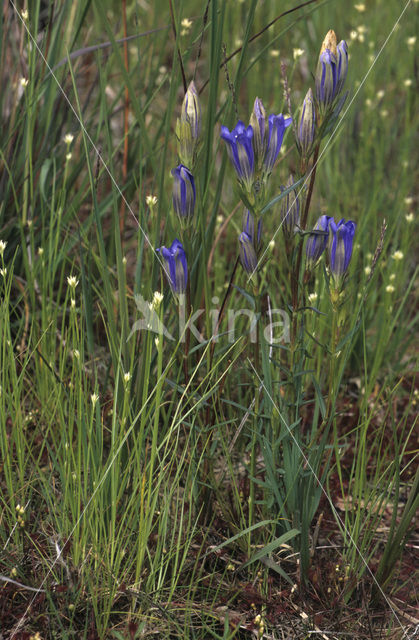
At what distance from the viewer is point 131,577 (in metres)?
1.47

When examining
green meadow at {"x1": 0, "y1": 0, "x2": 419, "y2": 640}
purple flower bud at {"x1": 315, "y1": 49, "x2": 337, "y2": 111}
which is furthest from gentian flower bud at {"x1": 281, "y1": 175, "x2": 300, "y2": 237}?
purple flower bud at {"x1": 315, "y1": 49, "x2": 337, "y2": 111}

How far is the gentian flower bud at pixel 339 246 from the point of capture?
136 centimetres

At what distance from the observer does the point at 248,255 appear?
144 centimetres

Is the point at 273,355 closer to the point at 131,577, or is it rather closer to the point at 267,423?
the point at 267,423

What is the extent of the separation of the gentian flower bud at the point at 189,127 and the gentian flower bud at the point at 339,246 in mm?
316

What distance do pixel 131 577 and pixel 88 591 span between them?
0.31 feet

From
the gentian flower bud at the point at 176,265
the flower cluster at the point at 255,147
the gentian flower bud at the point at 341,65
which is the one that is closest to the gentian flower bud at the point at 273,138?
the flower cluster at the point at 255,147

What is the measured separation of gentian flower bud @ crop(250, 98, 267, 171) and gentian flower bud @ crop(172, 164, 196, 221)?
144 mm

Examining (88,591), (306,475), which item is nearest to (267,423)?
(306,475)

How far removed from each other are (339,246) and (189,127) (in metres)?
0.38

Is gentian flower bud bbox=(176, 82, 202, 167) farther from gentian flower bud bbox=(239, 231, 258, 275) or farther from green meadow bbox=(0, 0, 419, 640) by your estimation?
gentian flower bud bbox=(239, 231, 258, 275)

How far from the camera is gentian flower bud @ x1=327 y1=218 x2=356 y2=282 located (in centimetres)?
136

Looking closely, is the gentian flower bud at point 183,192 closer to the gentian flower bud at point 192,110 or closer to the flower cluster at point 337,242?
the gentian flower bud at point 192,110

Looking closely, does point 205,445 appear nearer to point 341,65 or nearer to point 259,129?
point 259,129
